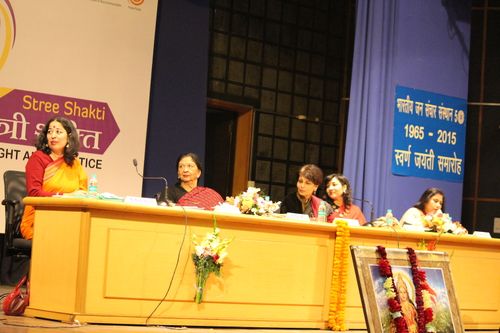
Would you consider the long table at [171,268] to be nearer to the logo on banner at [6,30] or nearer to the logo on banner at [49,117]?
the logo on banner at [49,117]

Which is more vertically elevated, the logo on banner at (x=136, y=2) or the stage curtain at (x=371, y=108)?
the logo on banner at (x=136, y=2)

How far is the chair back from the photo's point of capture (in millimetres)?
5504

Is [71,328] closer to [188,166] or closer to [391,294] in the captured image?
[391,294]

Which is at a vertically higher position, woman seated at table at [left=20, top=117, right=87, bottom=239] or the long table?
woman seated at table at [left=20, top=117, right=87, bottom=239]

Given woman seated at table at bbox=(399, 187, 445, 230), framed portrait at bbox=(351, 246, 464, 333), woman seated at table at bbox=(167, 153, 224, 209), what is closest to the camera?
framed portrait at bbox=(351, 246, 464, 333)

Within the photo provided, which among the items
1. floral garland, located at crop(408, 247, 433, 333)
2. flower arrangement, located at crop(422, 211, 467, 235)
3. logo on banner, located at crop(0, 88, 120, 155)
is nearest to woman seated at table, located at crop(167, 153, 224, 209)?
logo on banner, located at crop(0, 88, 120, 155)

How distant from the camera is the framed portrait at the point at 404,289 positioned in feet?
12.6

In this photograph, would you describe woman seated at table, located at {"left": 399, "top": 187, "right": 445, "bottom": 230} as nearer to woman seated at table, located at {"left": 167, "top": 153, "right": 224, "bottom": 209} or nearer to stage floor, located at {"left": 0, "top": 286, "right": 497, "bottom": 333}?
woman seated at table, located at {"left": 167, "top": 153, "right": 224, "bottom": 209}

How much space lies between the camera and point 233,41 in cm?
862

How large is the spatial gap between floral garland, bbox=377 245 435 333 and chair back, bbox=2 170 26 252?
2618 mm

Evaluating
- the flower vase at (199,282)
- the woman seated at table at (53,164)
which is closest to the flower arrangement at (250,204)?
the flower vase at (199,282)

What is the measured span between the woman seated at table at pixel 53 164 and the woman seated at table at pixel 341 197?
84.9 inches

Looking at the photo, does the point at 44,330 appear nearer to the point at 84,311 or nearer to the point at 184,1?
the point at 84,311

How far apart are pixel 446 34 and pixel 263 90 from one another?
1.98m
